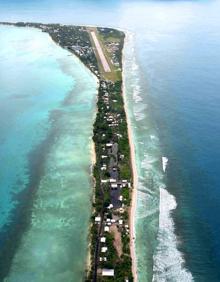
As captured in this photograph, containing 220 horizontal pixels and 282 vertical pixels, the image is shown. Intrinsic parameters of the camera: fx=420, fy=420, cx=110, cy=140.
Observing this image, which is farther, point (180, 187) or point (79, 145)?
point (79, 145)

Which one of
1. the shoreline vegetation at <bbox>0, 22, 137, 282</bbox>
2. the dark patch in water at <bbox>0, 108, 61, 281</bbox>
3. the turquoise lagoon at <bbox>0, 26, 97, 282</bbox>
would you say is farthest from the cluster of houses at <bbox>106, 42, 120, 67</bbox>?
the dark patch in water at <bbox>0, 108, 61, 281</bbox>

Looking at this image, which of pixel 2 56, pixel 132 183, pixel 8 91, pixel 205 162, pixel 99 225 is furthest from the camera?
pixel 2 56

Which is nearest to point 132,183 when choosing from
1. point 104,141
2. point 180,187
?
Result: point 180,187

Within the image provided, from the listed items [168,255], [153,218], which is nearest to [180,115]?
[153,218]

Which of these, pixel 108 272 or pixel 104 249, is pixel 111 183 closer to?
pixel 104 249

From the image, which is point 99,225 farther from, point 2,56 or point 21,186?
point 2,56

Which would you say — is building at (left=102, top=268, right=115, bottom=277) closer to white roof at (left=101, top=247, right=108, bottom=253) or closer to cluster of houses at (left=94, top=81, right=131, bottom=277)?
cluster of houses at (left=94, top=81, right=131, bottom=277)
